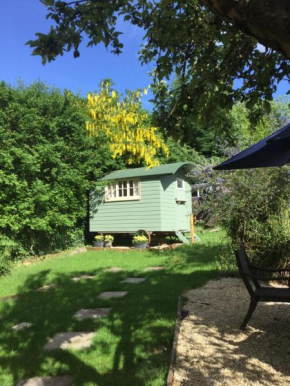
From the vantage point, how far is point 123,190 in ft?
47.8

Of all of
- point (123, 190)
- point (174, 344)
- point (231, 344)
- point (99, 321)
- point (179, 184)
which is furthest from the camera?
point (179, 184)

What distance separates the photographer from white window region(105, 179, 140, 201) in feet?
46.4

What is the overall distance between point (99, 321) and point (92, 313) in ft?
1.65

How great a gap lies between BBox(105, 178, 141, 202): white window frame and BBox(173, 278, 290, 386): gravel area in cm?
853

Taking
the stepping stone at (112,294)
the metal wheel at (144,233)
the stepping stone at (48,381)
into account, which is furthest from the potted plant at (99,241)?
the stepping stone at (48,381)

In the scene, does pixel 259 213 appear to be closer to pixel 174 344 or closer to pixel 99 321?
pixel 99 321

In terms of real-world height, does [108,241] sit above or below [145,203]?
Result: below

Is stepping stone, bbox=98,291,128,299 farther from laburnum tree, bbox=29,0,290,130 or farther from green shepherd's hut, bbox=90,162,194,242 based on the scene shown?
green shepherd's hut, bbox=90,162,194,242

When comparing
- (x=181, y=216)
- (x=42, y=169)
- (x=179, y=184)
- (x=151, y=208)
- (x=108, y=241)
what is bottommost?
(x=108, y=241)

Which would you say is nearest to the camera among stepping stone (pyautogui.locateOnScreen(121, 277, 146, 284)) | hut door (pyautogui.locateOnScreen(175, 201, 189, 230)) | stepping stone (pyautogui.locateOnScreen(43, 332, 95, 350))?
stepping stone (pyautogui.locateOnScreen(43, 332, 95, 350))

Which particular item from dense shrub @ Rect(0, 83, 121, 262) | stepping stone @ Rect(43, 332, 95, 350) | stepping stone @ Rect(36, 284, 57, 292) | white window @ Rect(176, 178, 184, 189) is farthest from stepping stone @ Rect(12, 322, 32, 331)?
white window @ Rect(176, 178, 184, 189)

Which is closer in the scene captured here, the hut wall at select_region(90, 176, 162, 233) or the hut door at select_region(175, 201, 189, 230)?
the hut wall at select_region(90, 176, 162, 233)

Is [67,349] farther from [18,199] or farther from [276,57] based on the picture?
[18,199]

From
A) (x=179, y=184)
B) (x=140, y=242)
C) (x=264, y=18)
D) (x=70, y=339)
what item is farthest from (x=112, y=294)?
(x=179, y=184)
